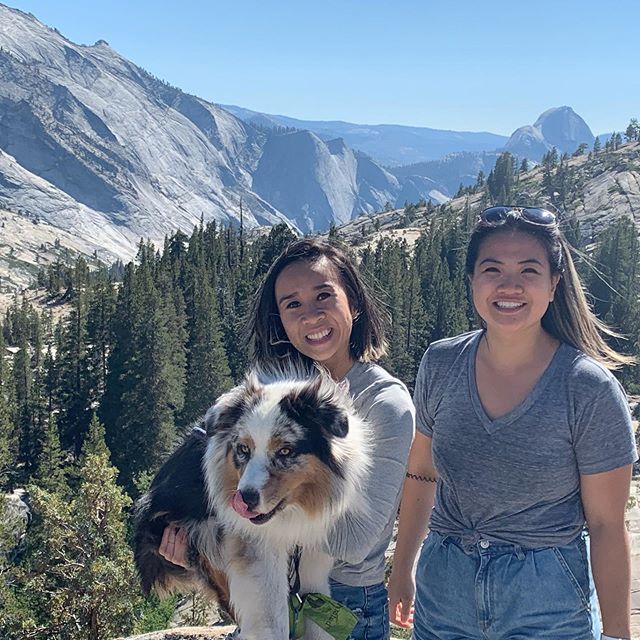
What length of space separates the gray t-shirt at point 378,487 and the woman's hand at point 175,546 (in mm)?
880

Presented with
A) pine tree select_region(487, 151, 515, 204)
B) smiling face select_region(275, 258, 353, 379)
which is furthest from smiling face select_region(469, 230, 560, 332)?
pine tree select_region(487, 151, 515, 204)

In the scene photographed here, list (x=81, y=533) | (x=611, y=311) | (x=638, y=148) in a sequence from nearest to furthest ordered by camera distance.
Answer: (x=81, y=533)
(x=611, y=311)
(x=638, y=148)

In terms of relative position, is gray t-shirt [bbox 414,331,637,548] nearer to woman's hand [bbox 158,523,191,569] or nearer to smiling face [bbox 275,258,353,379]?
smiling face [bbox 275,258,353,379]

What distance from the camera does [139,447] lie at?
1638 inches

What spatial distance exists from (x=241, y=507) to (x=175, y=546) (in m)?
0.84

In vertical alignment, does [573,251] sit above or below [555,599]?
above

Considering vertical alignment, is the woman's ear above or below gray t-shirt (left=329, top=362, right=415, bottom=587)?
above

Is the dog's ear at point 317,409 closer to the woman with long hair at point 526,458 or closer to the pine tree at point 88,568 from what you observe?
the woman with long hair at point 526,458

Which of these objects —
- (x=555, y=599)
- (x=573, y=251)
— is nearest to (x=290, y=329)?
(x=573, y=251)

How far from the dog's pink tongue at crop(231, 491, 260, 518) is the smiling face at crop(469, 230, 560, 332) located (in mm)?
1648

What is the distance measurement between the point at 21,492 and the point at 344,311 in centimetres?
4107

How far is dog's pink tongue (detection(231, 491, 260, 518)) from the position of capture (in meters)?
3.30

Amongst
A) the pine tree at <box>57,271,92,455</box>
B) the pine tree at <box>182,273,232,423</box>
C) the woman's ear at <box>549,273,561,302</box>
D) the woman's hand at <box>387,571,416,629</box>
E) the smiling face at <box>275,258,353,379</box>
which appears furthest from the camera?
the pine tree at <box>57,271,92,455</box>

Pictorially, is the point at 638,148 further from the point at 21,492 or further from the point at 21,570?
the point at 21,570
